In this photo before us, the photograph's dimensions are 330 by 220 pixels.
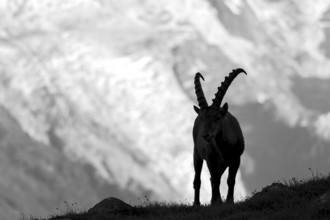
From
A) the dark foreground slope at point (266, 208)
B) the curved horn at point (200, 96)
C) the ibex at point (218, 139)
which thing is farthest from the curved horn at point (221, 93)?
the dark foreground slope at point (266, 208)

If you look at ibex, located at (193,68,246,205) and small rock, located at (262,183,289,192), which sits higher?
ibex, located at (193,68,246,205)

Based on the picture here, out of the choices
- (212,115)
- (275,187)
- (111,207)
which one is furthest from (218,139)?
(111,207)

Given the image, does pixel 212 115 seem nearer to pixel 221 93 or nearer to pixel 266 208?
pixel 221 93

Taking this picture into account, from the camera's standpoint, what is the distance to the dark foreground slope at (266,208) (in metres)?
15.2

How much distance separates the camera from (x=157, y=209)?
→ 1919 centimetres

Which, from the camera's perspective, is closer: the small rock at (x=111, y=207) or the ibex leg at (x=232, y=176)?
the small rock at (x=111, y=207)

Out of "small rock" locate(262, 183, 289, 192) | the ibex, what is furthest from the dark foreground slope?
the ibex

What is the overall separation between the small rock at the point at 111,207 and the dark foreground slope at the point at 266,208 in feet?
0.27

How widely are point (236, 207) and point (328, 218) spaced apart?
3273mm

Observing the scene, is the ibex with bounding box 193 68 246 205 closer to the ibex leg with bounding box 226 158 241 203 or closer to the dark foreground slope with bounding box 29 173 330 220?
the ibex leg with bounding box 226 158 241 203

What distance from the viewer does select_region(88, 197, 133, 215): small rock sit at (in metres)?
18.8

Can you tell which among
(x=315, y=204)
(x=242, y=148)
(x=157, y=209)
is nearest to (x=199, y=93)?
(x=242, y=148)

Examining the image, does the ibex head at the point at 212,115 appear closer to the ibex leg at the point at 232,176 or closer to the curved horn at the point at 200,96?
the curved horn at the point at 200,96

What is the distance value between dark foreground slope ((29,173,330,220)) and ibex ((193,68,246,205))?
1584 millimetres
